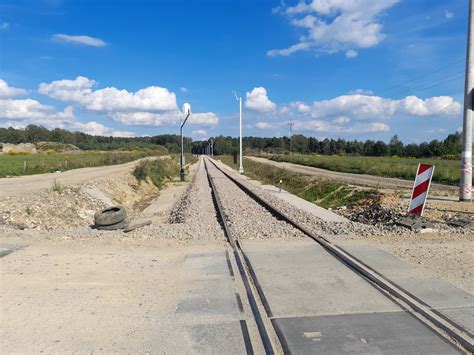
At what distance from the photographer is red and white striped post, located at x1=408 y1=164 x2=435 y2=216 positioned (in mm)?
11664

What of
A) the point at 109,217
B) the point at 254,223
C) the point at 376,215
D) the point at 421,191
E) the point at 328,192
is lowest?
the point at 328,192

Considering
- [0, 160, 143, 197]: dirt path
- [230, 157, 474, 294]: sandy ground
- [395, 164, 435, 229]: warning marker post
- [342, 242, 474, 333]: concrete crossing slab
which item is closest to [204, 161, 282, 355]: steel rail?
[342, 242, 474, 333]: concrete crossing slab

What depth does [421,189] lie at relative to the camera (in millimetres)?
11875

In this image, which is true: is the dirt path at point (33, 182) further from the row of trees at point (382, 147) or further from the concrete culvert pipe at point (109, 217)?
the row of trees at point (382, 147)

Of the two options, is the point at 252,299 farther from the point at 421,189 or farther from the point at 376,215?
the point at 376,215

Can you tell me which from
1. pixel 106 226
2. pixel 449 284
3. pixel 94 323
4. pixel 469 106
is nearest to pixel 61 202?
pixel 106 226

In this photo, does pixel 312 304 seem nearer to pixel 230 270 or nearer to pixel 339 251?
pixel 230 270

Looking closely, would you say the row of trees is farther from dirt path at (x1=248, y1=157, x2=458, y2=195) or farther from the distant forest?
dirt path at (x1=248, y1=157, x2=458, y2=195)

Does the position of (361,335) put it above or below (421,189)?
below

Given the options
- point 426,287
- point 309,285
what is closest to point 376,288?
point 426,287

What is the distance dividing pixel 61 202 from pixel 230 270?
1148 centimetres

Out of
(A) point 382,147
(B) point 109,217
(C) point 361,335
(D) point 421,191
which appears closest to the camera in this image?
(C) point 361,335

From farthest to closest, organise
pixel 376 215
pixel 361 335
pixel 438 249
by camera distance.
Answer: pixel 376 215
pixel 438 249
pixel 361 335

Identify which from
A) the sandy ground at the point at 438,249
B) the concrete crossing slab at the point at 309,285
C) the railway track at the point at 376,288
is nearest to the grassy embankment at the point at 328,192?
the sandy ground at the point at 438,249
